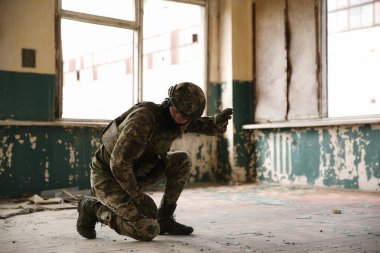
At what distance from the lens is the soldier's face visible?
2691 mm

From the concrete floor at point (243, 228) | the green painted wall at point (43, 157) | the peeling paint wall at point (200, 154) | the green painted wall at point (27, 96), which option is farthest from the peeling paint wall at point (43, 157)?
the peeling paint wall at point (200, 154)

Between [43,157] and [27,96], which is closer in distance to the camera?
[27,96]

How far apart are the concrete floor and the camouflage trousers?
9cm

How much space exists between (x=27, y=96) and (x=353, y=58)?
369 centimetres

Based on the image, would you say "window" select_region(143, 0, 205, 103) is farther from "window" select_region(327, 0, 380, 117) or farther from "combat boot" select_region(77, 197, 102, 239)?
"combat boot" select_region(77, 197, 102, 239)

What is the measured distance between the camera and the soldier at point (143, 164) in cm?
259

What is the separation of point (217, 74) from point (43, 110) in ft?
8.57

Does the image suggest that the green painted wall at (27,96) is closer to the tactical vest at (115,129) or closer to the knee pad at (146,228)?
the tactical vest at (115,129)

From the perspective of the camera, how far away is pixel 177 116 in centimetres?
271

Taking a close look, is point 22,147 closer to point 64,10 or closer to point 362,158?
point 64,10

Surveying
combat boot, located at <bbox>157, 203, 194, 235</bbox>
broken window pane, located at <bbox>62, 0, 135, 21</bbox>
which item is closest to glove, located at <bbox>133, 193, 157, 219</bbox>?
combat boot, located at <bbox>157, 203, 194, 235</bbox>

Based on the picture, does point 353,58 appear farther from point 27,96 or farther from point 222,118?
point 27,96

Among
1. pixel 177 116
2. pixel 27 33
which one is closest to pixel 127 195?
pixel 177 116

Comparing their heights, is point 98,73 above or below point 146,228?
above
